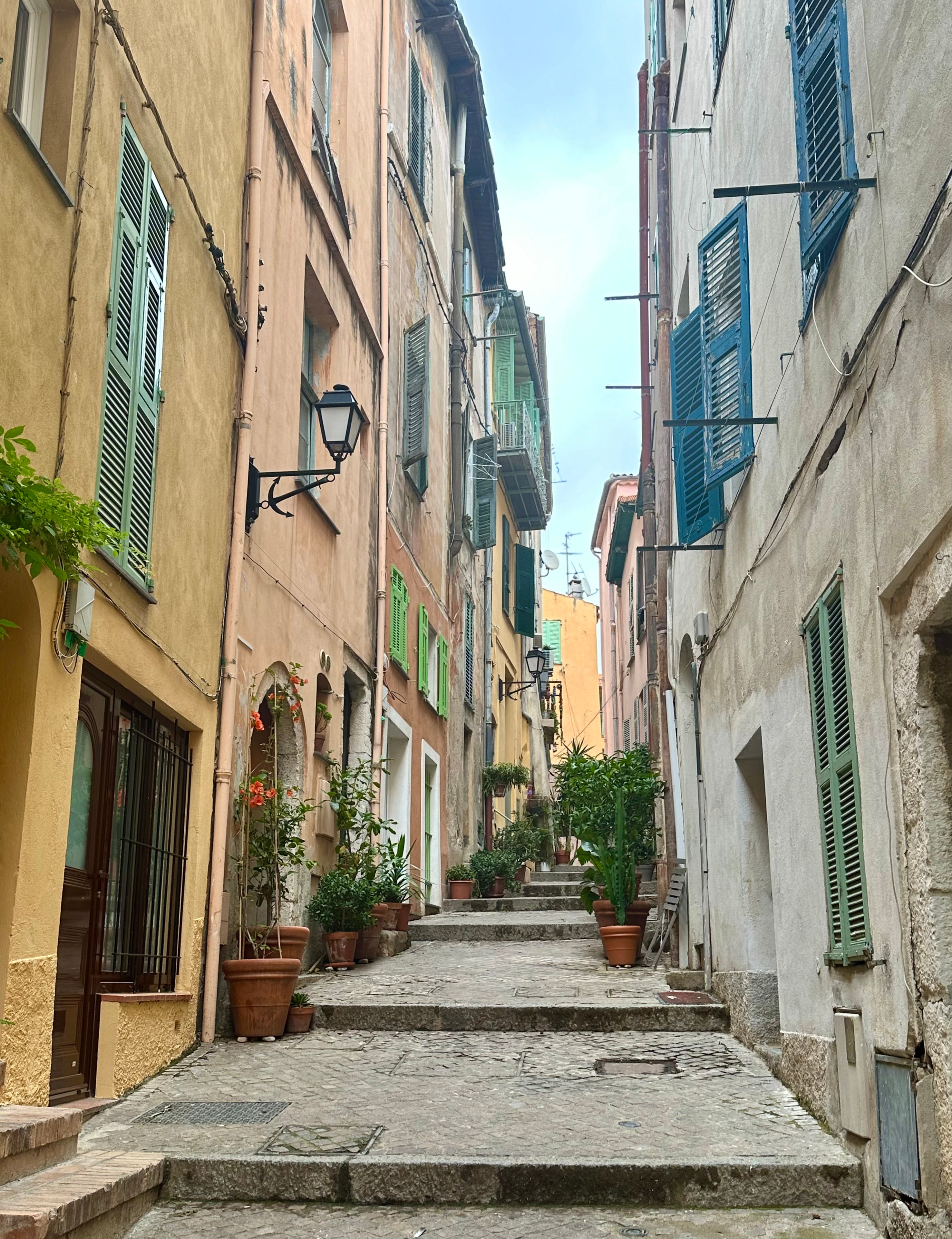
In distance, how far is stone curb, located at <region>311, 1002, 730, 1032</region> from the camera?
25.8 ft

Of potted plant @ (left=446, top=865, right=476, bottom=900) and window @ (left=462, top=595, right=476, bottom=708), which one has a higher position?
window @ (left=462, top=595, right=476, bottom=708)

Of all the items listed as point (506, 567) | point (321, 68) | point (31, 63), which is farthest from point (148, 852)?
point (506, 567)

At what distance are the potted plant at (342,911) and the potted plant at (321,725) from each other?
1.00m

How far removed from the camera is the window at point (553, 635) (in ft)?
129

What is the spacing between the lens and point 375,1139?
5375 mm

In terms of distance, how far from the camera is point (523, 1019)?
7898mm

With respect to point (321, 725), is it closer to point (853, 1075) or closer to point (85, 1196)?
point (853, 1075)

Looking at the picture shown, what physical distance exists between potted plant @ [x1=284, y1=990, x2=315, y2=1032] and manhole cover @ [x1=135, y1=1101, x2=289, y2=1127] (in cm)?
167

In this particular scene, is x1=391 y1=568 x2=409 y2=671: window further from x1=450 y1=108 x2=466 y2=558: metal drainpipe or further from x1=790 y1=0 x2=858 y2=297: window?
x1=790 y1=0 x2=858 y2=297: window

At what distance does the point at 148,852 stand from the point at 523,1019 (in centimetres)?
264

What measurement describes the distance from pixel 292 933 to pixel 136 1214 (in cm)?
325

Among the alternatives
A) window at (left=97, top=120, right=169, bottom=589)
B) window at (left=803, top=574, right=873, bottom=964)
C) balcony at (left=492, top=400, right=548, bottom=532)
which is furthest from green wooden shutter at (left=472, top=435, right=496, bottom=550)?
window at (left=803, top=574, right=873, bottom=964)

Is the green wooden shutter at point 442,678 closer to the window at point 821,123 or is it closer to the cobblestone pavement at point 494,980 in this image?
the cobblestone pavement at point 494,980

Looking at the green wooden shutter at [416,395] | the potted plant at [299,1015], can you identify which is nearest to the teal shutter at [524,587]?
the green wooden shutter at [416,395]
